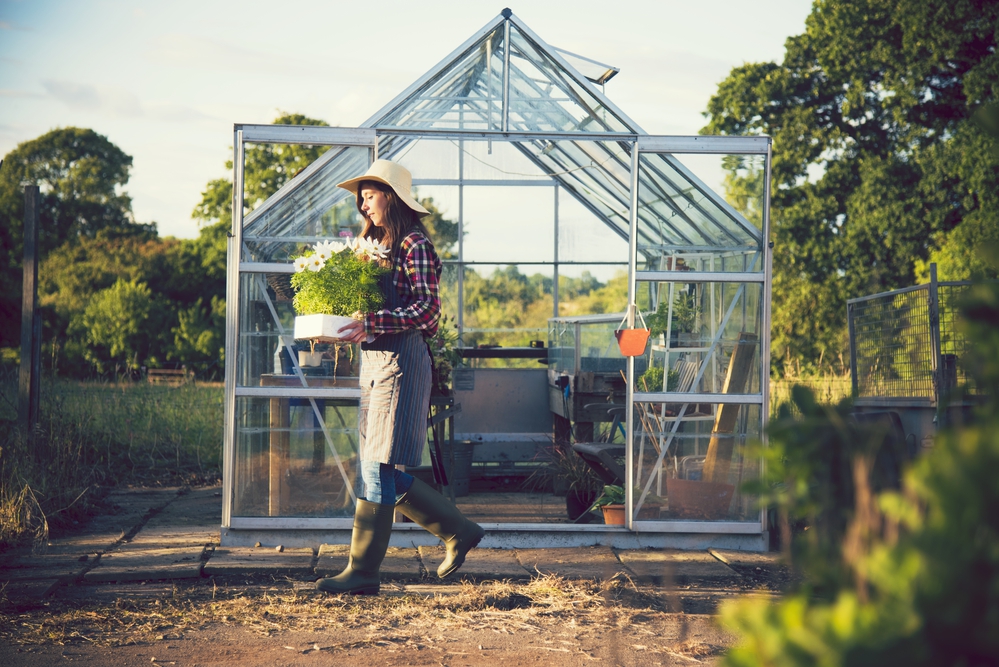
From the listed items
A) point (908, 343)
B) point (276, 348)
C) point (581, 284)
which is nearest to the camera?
point (276, 348)

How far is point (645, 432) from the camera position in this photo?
518 centimetres

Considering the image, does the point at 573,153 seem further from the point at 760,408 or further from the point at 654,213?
the point at 760,408

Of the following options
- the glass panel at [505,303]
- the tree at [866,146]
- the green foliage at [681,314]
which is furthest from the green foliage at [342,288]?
the tree at [866,146]

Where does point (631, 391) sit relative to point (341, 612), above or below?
above

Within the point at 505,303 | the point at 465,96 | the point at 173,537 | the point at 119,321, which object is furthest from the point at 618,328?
the point at 119,321

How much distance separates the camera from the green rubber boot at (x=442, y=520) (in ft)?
12.8

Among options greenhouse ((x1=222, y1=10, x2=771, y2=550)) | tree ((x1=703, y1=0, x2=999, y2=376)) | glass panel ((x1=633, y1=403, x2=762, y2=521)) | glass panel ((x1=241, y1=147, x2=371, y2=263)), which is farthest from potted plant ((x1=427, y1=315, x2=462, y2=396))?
tree ((x1=703, y1=0, x2=999, y2=376))

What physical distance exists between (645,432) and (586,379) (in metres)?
1.51

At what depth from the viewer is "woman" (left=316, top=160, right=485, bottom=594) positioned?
3684mm

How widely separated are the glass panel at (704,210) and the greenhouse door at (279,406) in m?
1.78

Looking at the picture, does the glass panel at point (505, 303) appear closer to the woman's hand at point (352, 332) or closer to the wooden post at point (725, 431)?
the wooden post at point (725, 431)

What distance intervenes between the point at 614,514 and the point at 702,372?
0.97 m

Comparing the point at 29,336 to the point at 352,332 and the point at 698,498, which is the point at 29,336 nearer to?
the point at 352,332

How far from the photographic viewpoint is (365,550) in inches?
148
